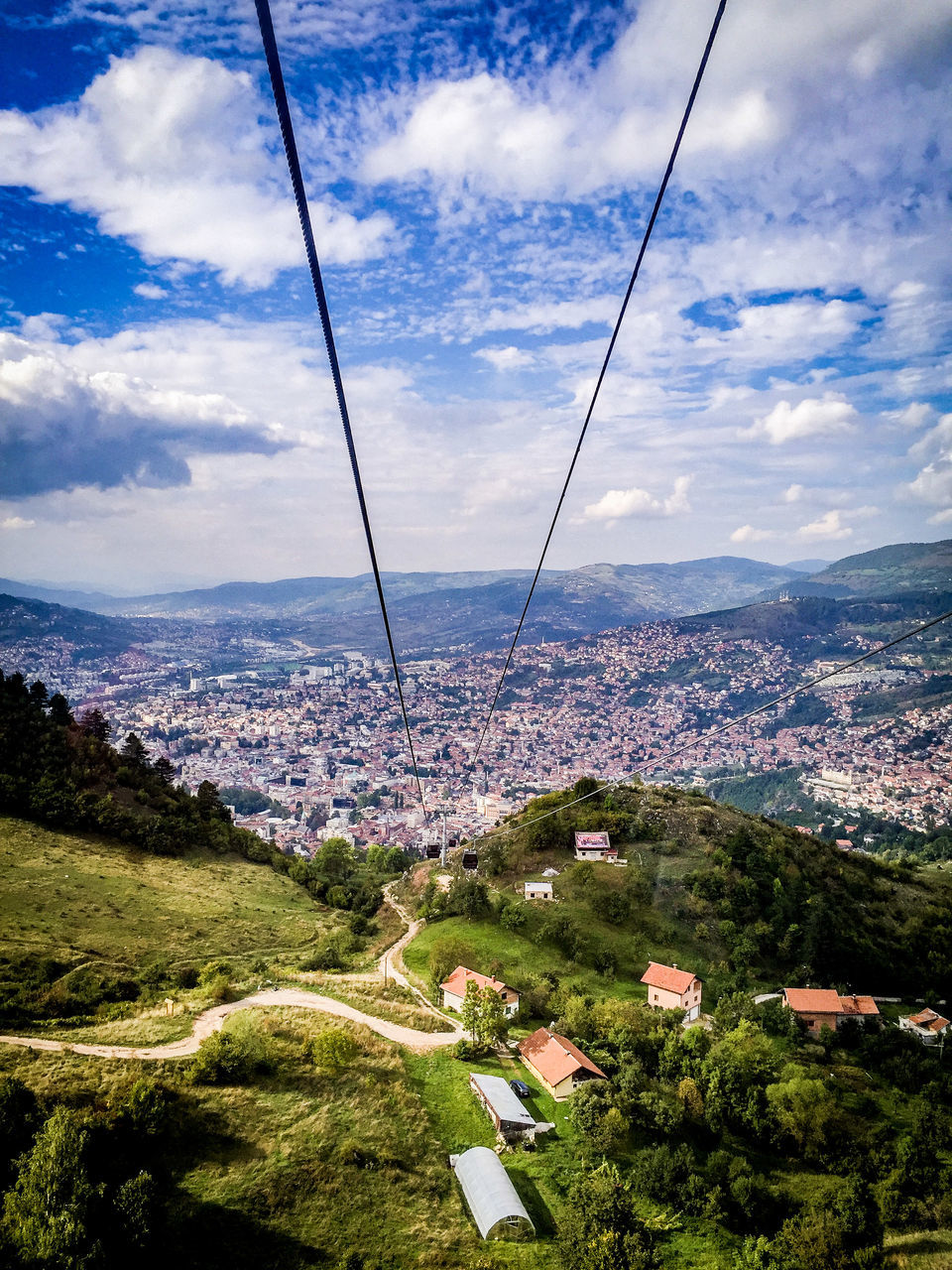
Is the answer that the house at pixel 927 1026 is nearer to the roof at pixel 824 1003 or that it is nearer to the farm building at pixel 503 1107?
the roof at pixel 824 1003

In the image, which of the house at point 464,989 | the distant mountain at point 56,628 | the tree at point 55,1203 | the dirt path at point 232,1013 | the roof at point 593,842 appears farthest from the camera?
the distant mountain at point 56,628

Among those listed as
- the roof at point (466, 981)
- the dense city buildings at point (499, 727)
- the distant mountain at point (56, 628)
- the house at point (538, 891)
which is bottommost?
the dense city buildings at point (499, 727)

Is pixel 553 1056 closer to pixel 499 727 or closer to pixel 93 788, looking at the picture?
pixel 93 788

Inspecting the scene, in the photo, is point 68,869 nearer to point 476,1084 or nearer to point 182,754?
point 476,1084

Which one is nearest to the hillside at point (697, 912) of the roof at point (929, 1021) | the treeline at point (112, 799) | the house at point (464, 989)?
the house at point (464, 989)

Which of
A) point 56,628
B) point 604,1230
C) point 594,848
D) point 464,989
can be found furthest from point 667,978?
point 56,628

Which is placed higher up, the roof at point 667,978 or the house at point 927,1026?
the roof at point 667,978
